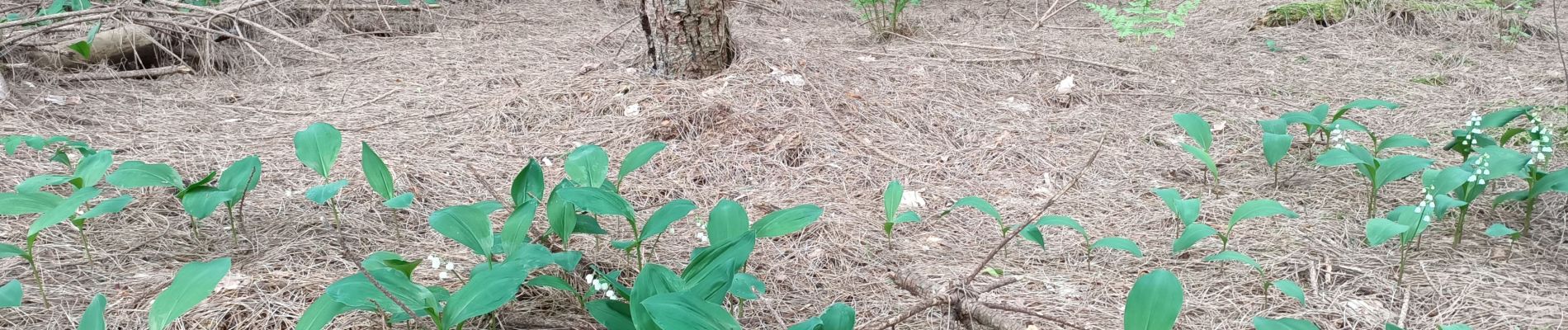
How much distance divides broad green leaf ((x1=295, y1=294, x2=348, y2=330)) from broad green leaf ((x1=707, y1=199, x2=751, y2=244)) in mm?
715

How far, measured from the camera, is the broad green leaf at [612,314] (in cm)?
167

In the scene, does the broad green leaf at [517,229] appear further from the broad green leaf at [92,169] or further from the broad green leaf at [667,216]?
the broad green leaf at [92,169]

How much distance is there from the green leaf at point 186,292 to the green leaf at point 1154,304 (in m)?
1.57

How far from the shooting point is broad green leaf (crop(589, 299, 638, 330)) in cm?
167

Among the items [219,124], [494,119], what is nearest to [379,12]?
[219,124]

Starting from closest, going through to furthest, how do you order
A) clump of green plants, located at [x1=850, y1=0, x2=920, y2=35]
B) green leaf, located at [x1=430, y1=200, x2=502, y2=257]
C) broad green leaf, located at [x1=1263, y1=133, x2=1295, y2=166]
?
green leaf, located at [x1=430, y1=200, x2=502, y2=257]
broad green leaf, located at [x1=1263, y1=133, x2=1295, y2=166]
clump of green plants, located at [x1=850, y1=0, x2=920, y2=35]

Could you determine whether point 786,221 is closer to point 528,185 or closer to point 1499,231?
point 528,185

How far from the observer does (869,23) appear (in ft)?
15.7

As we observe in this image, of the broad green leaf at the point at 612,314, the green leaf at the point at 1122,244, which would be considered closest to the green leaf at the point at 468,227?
the broad green leaf at the point at 612,314

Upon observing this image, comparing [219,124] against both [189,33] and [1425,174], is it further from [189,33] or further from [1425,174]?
[1425,174]

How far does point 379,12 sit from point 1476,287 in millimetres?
4947

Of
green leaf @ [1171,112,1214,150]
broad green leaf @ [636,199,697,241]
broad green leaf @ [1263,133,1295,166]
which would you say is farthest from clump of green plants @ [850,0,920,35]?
broad green leaf @ [636,199,697,241]

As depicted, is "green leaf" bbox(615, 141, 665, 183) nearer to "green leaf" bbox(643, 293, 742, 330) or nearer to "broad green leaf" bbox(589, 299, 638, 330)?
"broad green leaf" bbox(589, 299, 638, 330)

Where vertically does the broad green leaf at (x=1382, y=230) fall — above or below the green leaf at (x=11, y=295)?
below
